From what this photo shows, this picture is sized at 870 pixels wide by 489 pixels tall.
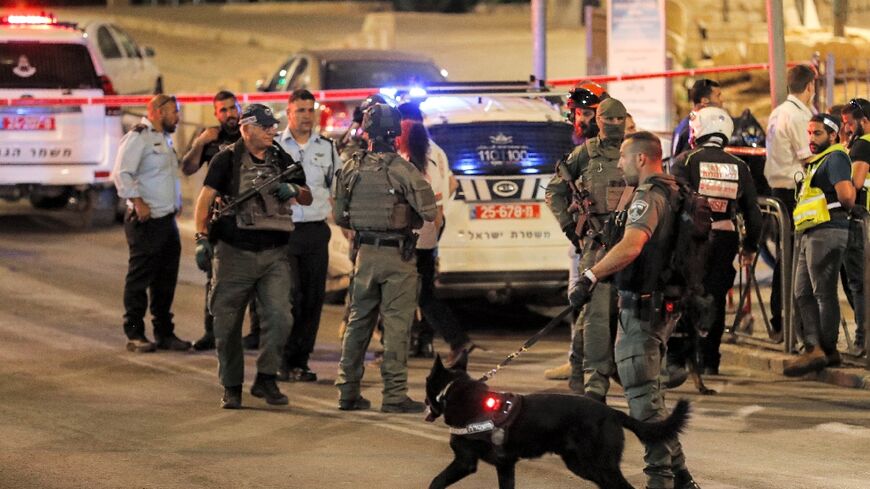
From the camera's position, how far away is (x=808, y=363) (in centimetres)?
1162

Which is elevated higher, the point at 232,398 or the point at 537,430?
the point at 537,430

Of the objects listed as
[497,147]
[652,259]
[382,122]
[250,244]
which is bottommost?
[250,244]

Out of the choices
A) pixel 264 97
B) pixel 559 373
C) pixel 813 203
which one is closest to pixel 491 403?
pixel 559 373

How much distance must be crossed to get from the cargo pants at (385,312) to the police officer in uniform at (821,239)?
295 centimetres

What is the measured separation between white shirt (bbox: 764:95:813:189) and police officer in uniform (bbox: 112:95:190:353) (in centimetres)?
448

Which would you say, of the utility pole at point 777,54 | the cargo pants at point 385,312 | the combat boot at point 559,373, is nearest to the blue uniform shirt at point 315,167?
the cargo pants at point 385,312

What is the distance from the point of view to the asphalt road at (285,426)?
28.2 feet

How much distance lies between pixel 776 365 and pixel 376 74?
26.4 feet

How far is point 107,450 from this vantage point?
9156mm

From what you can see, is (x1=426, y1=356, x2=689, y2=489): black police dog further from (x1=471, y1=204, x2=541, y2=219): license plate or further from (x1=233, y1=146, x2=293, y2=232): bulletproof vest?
(x1=471, y1=204, x2=541, y2=219): license plate

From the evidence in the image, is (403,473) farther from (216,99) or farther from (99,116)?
(99,116)

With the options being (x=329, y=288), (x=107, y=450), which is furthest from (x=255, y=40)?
(x=107, y=450)

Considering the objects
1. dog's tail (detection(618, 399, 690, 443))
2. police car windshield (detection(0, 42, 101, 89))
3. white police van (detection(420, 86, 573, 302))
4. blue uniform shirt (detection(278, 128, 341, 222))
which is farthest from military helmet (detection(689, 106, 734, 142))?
police car windshield (detection(0, 42, 101, 89))

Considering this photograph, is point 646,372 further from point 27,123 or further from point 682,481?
point 27,123
